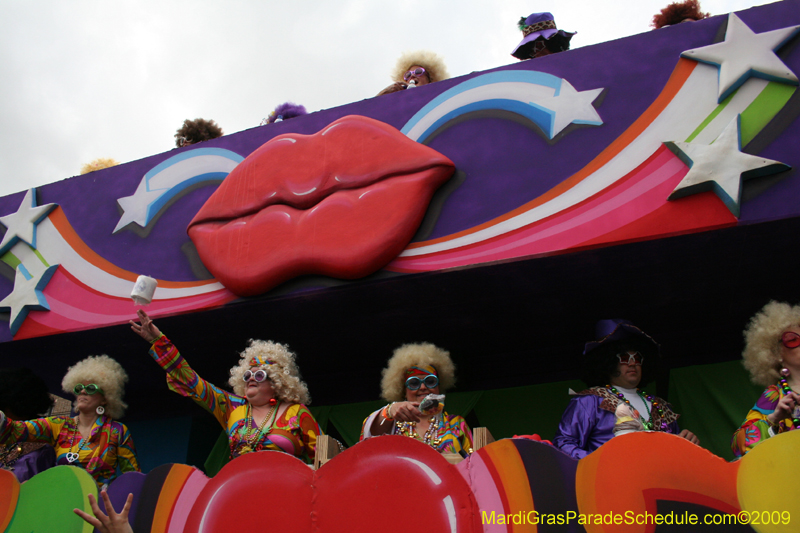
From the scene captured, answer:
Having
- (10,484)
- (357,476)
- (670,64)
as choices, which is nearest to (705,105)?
(670,64)

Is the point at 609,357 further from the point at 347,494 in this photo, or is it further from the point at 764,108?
the point at 347,494

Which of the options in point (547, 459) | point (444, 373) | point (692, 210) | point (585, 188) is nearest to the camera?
point (547, 459)

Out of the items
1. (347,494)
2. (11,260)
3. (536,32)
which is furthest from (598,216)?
(11,260)

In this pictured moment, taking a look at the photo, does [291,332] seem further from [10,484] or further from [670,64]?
[670,64]

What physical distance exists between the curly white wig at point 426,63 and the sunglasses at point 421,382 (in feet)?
9.36

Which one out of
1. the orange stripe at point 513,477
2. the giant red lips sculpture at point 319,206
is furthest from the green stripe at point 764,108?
the orange stripe at point 513,477

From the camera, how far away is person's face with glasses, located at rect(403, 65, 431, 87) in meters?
5.39

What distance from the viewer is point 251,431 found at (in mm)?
3578

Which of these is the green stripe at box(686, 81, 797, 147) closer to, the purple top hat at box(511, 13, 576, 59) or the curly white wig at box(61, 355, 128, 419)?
the purple top hat at box(511, 13, 576, 59)

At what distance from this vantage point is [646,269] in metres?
3.61

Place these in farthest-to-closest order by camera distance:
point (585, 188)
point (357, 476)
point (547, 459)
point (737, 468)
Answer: point (585, 188) < point (357, 476) < point (547, 459) < point (737, 468)

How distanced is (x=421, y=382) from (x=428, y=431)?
295 millimetres

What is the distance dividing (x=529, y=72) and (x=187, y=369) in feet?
8.94

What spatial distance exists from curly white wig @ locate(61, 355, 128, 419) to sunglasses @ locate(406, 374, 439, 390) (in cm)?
206
